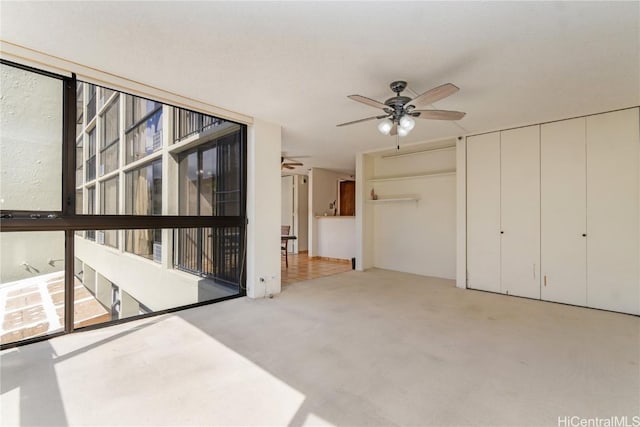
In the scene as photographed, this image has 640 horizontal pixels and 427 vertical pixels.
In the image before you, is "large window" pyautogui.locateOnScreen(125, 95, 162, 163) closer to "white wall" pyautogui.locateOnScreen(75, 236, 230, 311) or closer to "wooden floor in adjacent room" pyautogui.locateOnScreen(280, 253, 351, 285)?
"white wall" pyautogui.locateOnScreen(75, 236, 230, 311)

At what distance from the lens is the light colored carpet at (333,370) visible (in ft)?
5.54

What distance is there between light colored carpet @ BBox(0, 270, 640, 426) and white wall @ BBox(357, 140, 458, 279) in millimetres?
2112

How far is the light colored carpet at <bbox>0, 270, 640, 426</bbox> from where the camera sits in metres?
1.69

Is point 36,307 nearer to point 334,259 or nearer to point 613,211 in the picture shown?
point 334,259

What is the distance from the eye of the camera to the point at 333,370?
7.00ft

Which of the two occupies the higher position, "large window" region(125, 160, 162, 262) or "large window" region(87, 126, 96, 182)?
"large window" region(87, 126, 96, 182)

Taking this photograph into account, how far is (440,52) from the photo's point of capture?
2.38 m

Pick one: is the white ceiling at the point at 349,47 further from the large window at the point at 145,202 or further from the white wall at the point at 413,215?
the white wall at the point at 413,215

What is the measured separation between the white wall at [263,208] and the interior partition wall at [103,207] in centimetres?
13

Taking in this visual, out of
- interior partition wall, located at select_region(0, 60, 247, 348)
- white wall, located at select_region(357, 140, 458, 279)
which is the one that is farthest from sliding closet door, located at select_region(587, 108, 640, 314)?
interior partition wall, located at select_region(0, 60, 247, 348)

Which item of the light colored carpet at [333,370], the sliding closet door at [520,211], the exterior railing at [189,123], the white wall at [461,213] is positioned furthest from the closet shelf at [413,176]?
the exterior railing at [189,123]

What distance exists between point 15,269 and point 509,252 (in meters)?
5.74

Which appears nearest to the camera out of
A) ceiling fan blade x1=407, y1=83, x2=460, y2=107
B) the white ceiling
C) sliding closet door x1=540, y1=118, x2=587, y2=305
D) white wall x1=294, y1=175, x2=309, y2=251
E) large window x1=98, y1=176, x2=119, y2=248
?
the white ceiling

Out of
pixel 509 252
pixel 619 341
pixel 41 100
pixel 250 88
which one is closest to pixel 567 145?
pixel 509 252
